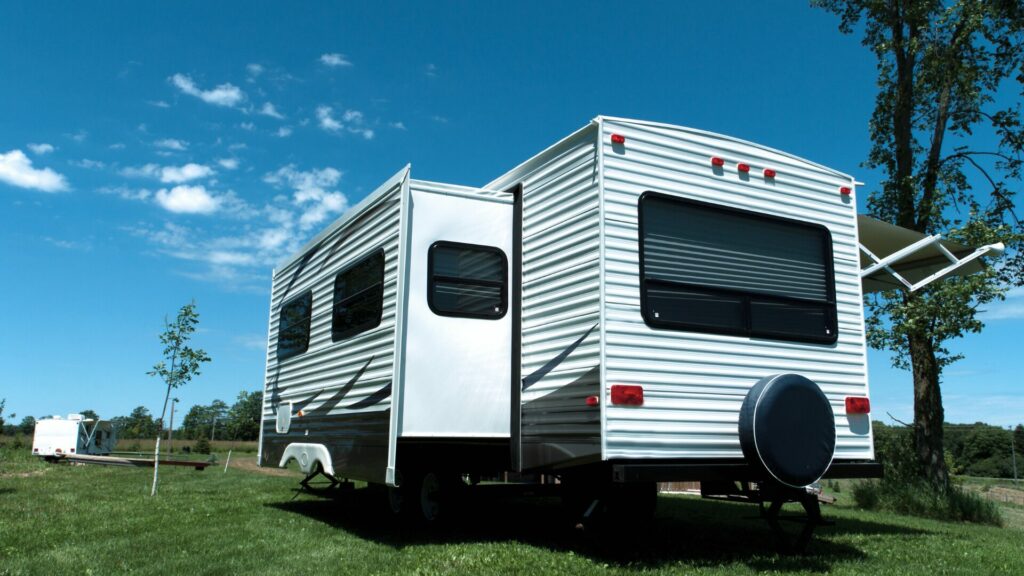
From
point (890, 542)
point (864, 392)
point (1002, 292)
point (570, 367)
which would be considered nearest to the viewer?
point (570, 367)

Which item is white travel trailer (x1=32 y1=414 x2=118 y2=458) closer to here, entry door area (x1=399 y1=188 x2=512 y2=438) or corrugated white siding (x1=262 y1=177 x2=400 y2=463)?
corrugated white siding (x1=262 y1=177 x2=400 y2=463)

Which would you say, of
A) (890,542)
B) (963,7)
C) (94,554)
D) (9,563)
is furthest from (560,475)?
(963,7)

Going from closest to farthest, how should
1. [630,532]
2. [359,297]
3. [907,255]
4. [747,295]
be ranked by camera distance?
[747,295] → [630,532] → [359,297] → [907,255]

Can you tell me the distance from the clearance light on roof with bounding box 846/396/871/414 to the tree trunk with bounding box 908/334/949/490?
259 inches

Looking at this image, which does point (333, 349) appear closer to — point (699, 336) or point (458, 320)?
point (458, 320)

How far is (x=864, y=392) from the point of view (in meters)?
7.00

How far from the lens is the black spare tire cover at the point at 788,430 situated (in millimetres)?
5867

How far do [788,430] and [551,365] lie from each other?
1.89 m

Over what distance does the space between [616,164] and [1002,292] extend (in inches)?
363

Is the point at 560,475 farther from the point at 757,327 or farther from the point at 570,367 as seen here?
the point at 757,327

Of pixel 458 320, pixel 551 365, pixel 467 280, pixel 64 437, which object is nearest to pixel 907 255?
pixel 551 365

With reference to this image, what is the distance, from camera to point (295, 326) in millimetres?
9867

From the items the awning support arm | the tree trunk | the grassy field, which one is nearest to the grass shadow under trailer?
the grassy field

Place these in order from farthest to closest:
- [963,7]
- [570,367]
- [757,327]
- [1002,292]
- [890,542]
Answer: [963,7], [1002,292], [890,542], [757,327], [570,367]
